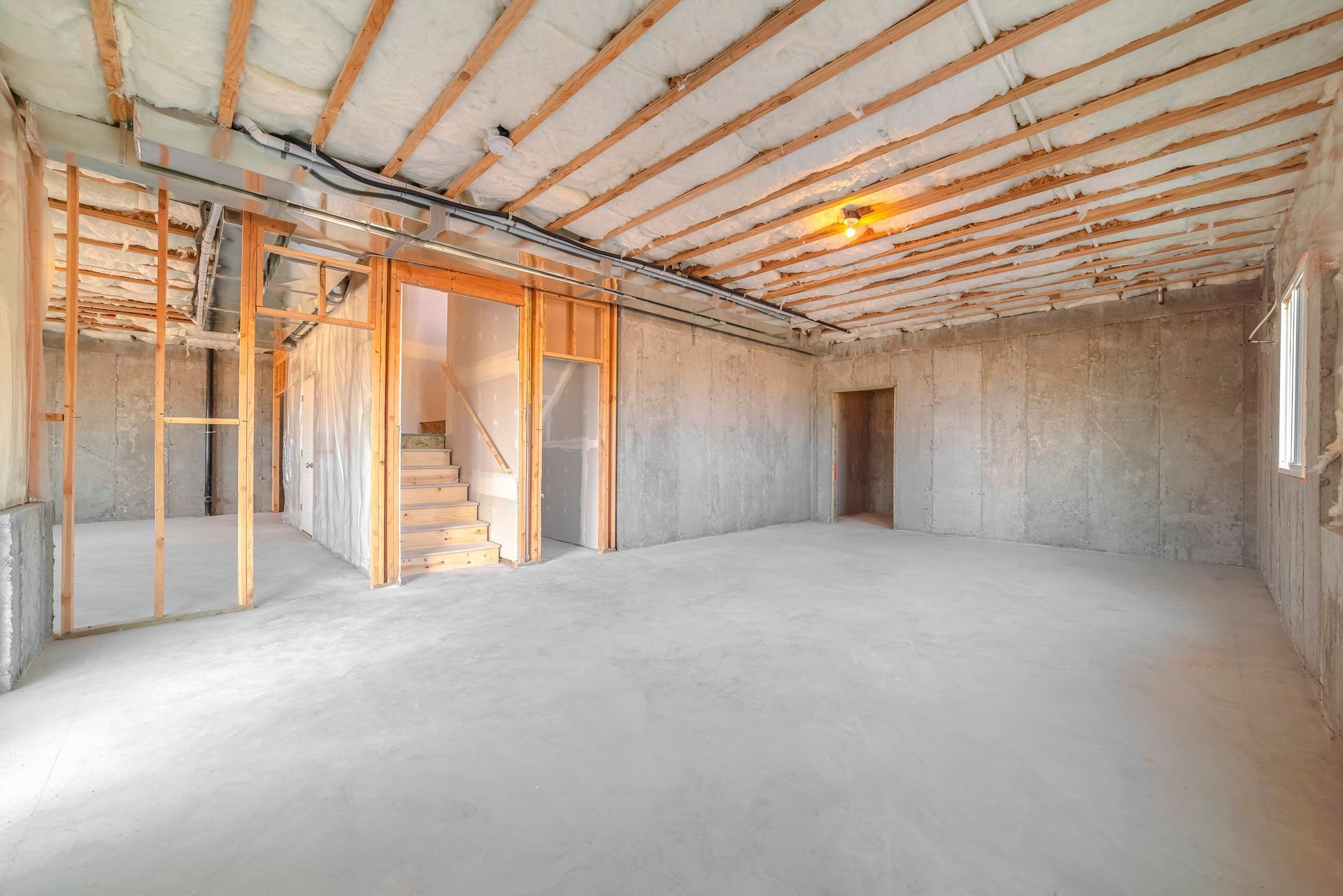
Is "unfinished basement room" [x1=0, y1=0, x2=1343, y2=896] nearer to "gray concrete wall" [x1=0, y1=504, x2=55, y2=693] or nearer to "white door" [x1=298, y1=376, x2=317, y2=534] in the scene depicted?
"gray concrete wall" [x1=0, y1=504, x2=55, y2=693]

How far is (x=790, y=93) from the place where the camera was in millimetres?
2615

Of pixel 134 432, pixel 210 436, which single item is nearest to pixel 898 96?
pixel 210 436

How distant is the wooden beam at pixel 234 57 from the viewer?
211 cm

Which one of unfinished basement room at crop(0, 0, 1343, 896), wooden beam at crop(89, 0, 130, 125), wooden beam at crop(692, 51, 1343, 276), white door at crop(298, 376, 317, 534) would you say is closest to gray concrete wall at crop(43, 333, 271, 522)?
unfinished basement room at crop(0, 0, 1343, 896)

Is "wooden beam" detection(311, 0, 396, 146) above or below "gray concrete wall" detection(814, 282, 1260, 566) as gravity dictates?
above

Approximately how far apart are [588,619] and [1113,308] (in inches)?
269

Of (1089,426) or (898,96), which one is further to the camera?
(1089,426)

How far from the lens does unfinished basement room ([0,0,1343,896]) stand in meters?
1.68

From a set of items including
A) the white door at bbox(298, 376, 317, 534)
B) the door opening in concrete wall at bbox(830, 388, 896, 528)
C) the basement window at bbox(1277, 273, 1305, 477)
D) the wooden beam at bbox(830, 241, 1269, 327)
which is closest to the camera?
the basement window at bbox(1277, 273, 1305, 477)

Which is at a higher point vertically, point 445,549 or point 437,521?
point 437,521

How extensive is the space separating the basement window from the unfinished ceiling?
76 centimetres

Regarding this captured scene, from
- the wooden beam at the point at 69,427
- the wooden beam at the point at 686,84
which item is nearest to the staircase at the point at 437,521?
the wooden beam at the point at 69,427

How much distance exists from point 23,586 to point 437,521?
114 inches

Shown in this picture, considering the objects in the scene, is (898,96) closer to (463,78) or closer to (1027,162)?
(1027,162)
